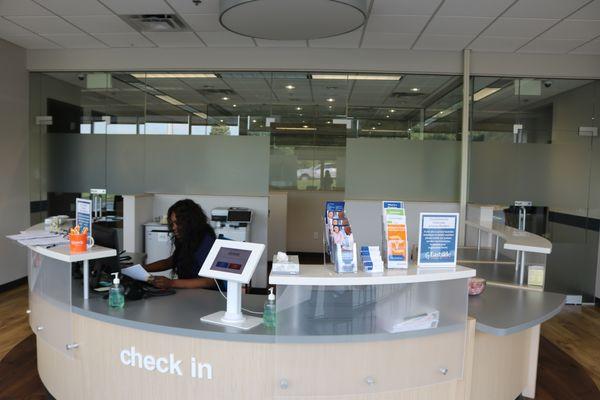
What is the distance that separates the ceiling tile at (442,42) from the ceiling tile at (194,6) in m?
2.24

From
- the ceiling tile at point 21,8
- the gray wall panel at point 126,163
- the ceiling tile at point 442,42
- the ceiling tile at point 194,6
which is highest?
the ceiling tile at point 442,42

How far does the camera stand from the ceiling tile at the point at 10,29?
4664mm

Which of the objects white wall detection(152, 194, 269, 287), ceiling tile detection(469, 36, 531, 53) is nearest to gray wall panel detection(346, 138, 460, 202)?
white wall detection(152, 194, 269, 287)

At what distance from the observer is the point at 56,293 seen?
2596 mm

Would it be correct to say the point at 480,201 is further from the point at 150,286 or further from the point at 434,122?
the point at 150,286

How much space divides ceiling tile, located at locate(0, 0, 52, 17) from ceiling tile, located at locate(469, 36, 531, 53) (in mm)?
4417

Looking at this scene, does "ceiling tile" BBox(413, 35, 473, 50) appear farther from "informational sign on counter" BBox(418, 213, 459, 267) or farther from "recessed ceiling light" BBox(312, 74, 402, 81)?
"informational sign on counter" BBox(418, 213, 459, 267)

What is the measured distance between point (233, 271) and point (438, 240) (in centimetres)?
104

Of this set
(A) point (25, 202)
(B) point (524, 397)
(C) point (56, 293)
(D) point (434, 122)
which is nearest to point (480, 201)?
(D) point (434, 122)

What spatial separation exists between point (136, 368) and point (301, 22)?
2760 millimetres

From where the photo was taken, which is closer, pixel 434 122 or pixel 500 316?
pixel 500 316

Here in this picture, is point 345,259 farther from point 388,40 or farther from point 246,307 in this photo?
point 388,40

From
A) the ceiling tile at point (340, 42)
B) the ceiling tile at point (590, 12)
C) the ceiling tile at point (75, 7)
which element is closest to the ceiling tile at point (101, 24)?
the ceiling tile at point (75, 7)

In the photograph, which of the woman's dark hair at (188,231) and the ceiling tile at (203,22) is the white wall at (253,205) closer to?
the ceiling tile at (203,22)
